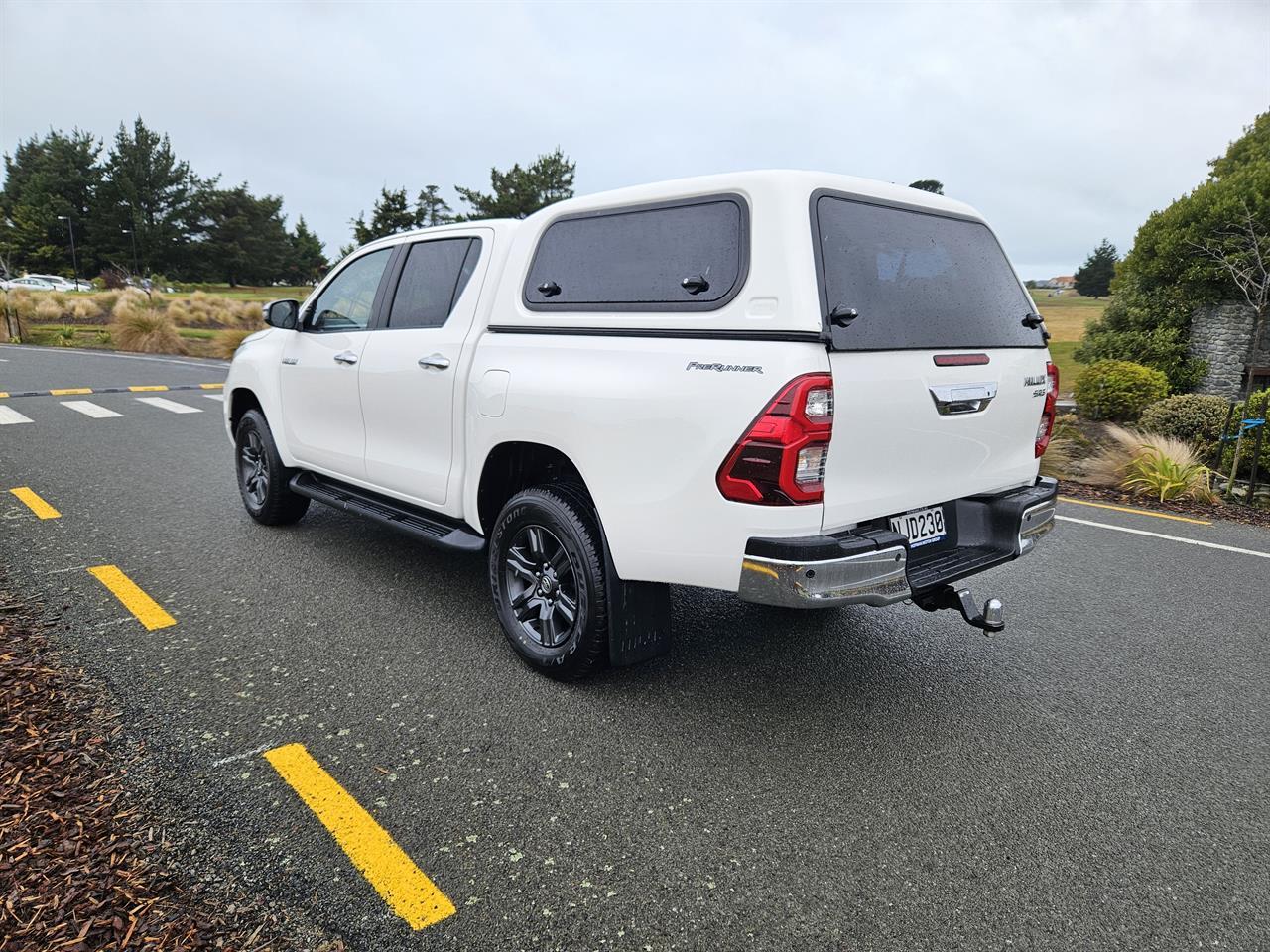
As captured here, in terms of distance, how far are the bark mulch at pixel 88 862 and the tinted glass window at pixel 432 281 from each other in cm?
233

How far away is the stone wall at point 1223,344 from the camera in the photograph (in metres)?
13.8

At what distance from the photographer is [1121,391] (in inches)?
462

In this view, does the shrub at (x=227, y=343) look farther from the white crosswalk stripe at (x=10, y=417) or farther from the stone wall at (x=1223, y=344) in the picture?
the stone wall at (x=1223, y=344)

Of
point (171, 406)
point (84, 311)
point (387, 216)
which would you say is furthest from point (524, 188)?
point (171, 406)

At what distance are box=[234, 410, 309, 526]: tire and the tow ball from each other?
4.25 metres

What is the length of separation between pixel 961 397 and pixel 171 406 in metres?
11.6

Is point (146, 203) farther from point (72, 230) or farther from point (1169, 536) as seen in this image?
point (1169, 536)

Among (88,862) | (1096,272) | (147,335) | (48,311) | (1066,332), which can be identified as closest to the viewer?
(88,862)

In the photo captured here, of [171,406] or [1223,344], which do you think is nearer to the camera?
[171,406]

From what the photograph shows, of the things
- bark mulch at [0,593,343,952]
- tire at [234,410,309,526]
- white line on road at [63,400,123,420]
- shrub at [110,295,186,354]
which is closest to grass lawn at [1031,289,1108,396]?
tire at [234,410,309,526]

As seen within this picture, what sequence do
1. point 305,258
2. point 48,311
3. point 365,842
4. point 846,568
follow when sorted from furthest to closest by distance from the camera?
point 305,258
point 48,311
point 846,568
point 365,842

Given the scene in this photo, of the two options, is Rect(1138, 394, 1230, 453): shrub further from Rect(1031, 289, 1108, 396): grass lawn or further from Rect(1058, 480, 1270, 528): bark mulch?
Rect(1031, 289, 1108, 396): grass lawn

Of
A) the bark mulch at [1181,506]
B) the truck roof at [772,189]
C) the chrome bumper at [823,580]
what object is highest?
the truck roof at [772,189]

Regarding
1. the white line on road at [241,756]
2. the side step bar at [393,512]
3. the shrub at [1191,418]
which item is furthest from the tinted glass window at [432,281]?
the shrub at [1191,418]
